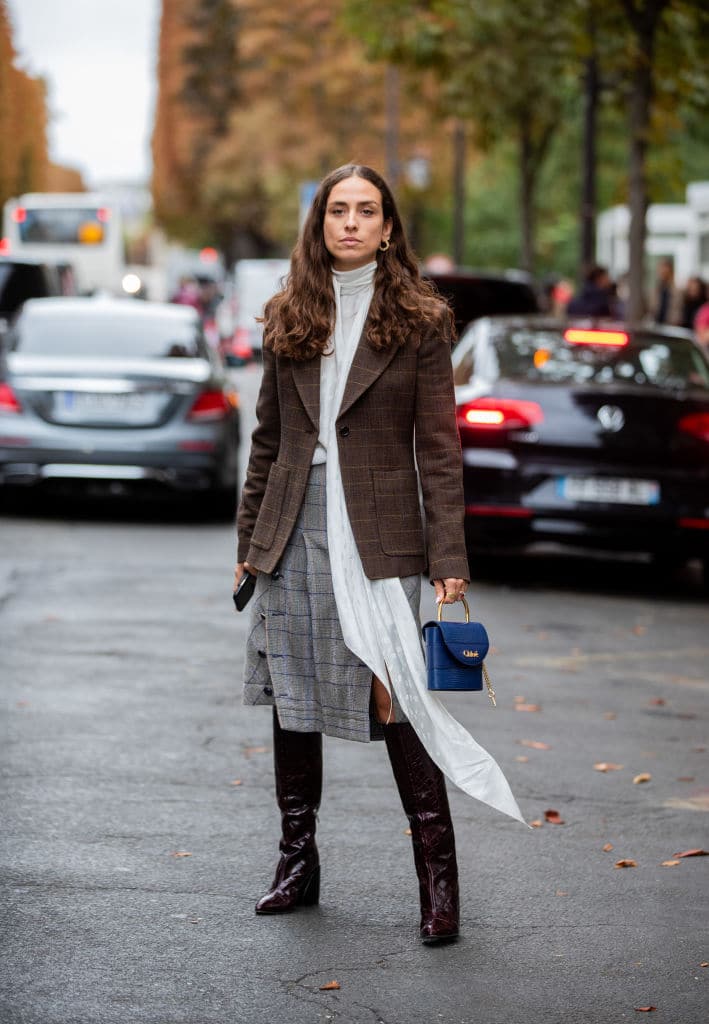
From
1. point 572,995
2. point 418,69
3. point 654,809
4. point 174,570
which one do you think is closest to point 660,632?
point 174,570

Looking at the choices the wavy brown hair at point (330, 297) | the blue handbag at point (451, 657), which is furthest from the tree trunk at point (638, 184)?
the blue handbag at point (451, 657)

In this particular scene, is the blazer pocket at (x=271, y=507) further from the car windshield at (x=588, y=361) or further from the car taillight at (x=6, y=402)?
the car taillight at (x=6, y=402)

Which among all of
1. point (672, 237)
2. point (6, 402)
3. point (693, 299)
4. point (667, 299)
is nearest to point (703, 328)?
point (693, 299)

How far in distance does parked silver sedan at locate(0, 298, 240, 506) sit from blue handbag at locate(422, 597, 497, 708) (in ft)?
30.2

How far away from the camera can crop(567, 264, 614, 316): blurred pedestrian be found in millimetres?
22875

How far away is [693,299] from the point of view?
23672mm

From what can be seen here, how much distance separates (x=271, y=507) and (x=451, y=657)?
0.56 meters

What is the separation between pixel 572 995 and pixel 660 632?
572 cm

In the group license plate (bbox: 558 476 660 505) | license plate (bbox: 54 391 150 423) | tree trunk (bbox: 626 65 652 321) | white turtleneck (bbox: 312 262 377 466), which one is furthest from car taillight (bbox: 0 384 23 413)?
white turtleneck (bbox: 312 262 377 466)

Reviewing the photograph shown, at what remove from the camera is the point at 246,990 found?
14.0ft

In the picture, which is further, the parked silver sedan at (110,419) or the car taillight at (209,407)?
the car taillight at (209,407)

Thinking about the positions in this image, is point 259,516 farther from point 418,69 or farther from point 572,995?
point 418,69

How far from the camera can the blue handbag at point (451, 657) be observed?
4586mm

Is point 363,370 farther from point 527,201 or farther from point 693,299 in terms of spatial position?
point 527,201
